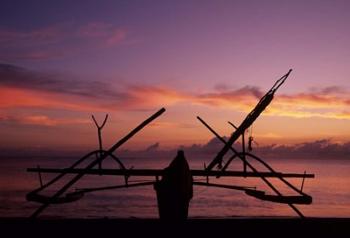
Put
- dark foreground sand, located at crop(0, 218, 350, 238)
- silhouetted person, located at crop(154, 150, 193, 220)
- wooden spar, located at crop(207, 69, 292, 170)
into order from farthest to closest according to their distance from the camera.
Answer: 1. wooden spar, located at crop(207, 69, 292, 170)
2. silhouetted person, located at crop(154, 150, 193, 220)
3. dark foreground sand, located at crop(0, 218, 350, 238)

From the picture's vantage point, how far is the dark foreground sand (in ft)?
34.0

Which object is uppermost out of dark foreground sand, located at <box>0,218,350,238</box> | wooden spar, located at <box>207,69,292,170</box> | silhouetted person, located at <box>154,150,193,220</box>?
wooden spar, located at <box>207,69,292,170</box>

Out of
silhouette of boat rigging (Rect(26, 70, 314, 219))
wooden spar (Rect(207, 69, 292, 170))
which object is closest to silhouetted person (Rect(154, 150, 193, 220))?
silhouette of boat rigging (Rect(26, 70, 314, 219))

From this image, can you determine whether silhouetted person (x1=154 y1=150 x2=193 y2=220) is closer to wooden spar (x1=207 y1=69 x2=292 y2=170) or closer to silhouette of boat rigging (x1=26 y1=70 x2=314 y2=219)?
silhouette of boat rigging (x1=26 y1=70 x2=314 y2=219)

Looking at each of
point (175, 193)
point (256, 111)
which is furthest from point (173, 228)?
point (256, 111)

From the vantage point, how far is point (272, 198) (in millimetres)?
15016

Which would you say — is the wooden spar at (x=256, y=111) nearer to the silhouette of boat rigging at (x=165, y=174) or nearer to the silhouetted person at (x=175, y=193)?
the silhouette of boat rigging at (x=165, y=174)

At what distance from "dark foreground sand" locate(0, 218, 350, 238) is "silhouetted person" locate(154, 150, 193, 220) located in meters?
0.32

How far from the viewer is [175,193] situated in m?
12.2

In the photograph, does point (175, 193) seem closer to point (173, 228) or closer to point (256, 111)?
point (173, 228)

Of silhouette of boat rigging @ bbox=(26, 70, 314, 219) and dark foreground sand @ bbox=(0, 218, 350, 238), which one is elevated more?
silhouette of boat rigging @ bbox=(26, 70, 314, 219)

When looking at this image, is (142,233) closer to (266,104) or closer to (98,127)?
(98,127)

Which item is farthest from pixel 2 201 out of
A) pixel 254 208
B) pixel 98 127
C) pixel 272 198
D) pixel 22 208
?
pixel 272 198

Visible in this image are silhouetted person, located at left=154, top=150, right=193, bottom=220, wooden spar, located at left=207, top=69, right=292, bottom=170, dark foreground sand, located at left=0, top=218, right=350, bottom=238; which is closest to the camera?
dark foreground sand, located at left=0, top=218, right=350, bottom=238
